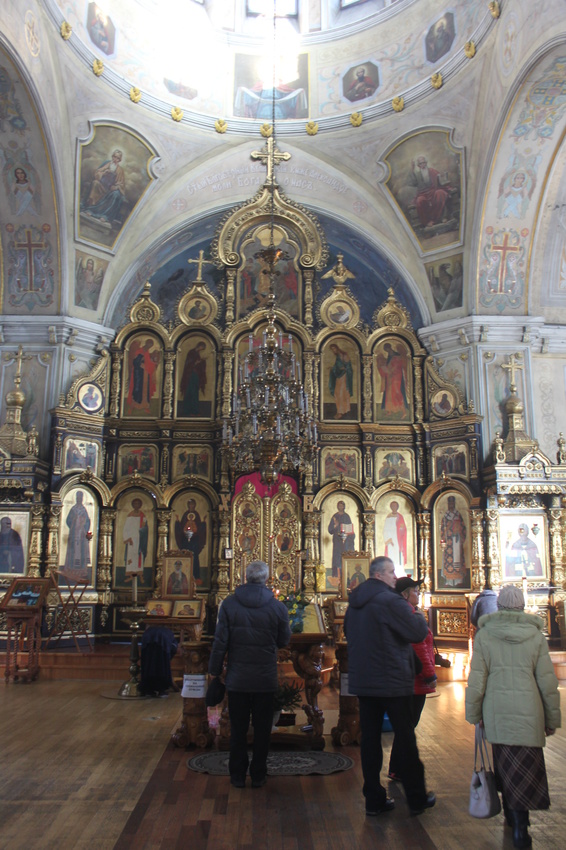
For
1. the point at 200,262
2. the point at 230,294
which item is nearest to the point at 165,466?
the point at 230,294

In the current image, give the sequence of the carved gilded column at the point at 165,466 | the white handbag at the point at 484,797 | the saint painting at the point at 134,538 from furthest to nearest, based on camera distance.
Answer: the carved gilded column at the point at 165,466
the saint painting at the point at 134,538
the white handbag at the point at 484,797

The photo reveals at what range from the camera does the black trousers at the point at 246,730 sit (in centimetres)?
579

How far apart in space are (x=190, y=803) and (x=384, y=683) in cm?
162

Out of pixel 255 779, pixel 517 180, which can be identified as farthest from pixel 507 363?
pixel 255 779

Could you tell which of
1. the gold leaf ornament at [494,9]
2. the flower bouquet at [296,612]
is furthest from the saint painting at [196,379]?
the flower bouquet at [296,612]

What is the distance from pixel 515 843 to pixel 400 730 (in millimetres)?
930

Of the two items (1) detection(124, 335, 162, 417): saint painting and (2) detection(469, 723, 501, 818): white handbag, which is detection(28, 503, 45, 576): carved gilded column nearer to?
(1) detection(124, 335, 162, 417): saint painting

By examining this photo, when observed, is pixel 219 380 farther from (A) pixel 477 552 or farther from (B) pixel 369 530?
(A) pixel 477 552

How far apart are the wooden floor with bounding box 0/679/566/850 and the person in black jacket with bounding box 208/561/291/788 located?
9.6 inches

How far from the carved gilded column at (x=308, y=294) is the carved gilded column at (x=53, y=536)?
6392 mm

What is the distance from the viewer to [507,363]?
15.5 meters

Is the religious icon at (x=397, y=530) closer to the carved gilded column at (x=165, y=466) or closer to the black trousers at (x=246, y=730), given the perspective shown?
the carved gilded column at (x=165, y=466)

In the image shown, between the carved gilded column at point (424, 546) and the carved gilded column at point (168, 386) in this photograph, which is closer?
the carved gilded column at point (424, 546)

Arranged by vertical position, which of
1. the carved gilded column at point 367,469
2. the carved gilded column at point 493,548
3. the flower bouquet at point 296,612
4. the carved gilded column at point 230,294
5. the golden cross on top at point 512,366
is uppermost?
the carved gilded column at point 230,294
